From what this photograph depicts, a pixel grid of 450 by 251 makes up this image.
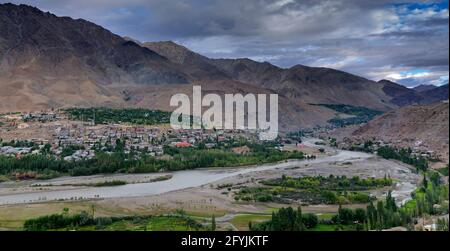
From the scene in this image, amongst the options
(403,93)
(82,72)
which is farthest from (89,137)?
(403,93)

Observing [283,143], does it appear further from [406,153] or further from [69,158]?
[69,158]

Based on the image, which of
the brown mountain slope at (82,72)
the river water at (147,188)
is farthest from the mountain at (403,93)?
the river water at (147,188)

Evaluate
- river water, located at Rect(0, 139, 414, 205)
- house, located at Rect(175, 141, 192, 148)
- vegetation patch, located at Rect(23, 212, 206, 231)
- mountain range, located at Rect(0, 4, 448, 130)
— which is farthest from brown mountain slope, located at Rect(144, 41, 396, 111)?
vegetation patch, located at Rect(23, 212, 206, 231)

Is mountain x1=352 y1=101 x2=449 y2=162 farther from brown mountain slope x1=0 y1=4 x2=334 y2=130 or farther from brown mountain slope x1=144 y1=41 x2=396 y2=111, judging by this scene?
brown mountain slope x1=144 y1=41 x2=396 y2=111

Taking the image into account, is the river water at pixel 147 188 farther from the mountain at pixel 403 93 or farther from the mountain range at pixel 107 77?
the mountain at pixel 403 93

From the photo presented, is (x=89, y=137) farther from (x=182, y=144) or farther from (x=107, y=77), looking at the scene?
(x=107, y=77)
